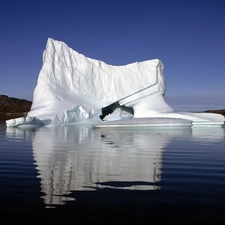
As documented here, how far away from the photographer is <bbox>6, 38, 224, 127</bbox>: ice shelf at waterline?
914 inches

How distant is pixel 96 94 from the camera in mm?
27922

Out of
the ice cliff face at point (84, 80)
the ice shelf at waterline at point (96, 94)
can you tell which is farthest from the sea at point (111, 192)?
the ice cliff face at point (84, 80)

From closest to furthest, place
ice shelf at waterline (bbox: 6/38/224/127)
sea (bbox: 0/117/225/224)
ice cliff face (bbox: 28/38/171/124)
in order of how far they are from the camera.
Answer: sea (bbox: 0/117/225/224) < ice shelf at waterline (bbox: 6/38/224/127) < ice cliff face (bbox: 28/38/171/124)

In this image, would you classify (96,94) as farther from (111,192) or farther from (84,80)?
(111,192)

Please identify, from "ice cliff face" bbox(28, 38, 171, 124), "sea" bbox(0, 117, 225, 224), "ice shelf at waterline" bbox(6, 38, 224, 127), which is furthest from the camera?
"ice cliff face" bbox(28, 38, 171, 124)

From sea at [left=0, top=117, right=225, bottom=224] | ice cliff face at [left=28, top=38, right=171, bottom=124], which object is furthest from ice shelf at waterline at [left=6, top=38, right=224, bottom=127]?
sea at [left=0, top=117, right=225, bottom=224]

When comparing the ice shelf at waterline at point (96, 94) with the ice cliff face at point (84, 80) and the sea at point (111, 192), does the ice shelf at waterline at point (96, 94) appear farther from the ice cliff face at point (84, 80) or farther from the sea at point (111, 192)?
the sea at point (111, 192)

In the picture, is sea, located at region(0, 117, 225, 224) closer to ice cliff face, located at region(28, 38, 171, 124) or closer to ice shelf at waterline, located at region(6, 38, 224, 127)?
ice shelf at waterline, located at region(6, 38, 224, 127)

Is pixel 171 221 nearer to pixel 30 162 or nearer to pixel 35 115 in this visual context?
pixel 30 162

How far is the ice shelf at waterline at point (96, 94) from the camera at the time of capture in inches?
914

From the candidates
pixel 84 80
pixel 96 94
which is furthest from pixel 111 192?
pixel 84 80

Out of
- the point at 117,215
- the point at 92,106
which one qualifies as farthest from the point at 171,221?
the point at 92,106

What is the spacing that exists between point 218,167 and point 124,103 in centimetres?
1813

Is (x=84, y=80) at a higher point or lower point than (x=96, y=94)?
higher
